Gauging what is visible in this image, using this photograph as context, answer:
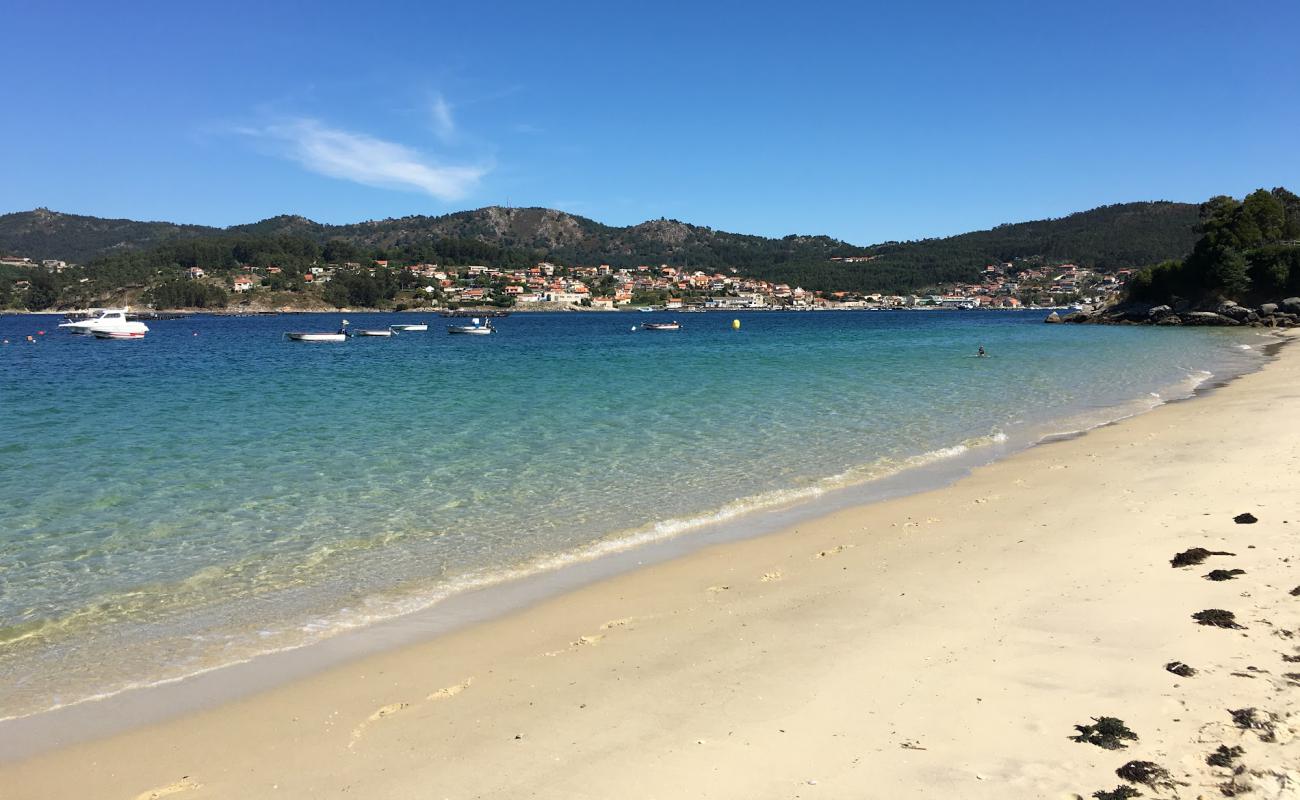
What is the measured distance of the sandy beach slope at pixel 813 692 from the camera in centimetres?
417

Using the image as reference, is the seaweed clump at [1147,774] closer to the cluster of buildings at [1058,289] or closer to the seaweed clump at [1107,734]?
the seaweed clump at [1107,734]

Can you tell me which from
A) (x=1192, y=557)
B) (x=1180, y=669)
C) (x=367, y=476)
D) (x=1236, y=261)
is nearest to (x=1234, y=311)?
(x=1236, y=261)

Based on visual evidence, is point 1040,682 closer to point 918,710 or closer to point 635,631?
point 918,710

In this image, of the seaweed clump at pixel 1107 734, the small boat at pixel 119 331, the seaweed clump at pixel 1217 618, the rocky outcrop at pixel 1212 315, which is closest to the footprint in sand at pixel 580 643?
the seaweed clump at pixel 1107 734

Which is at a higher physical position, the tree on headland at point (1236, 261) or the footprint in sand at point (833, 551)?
the tree on headland at point (1236, 261)

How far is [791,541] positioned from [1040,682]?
444 centimetres

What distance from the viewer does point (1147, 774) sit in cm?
384

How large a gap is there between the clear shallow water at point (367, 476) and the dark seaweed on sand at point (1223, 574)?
5.64 meters

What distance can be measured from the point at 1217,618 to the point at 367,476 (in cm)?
1190

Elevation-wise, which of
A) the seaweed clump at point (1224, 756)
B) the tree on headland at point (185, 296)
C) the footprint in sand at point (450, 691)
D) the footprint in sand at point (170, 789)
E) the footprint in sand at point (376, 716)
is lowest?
the footprint in sand at point (450, 691)

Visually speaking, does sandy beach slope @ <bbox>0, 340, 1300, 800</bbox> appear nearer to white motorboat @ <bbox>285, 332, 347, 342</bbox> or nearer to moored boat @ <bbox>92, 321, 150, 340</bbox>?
white motorboat @ <bbox>285, 332, 347, 342</bbox>

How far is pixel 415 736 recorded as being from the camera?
485 centimetres

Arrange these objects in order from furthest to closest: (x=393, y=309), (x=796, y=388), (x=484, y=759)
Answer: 1. (x=393, y=309)
2. (x=796, y=388)
3. (x=484, y=759)

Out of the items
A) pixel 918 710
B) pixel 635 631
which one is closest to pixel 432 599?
pixel 635 631
